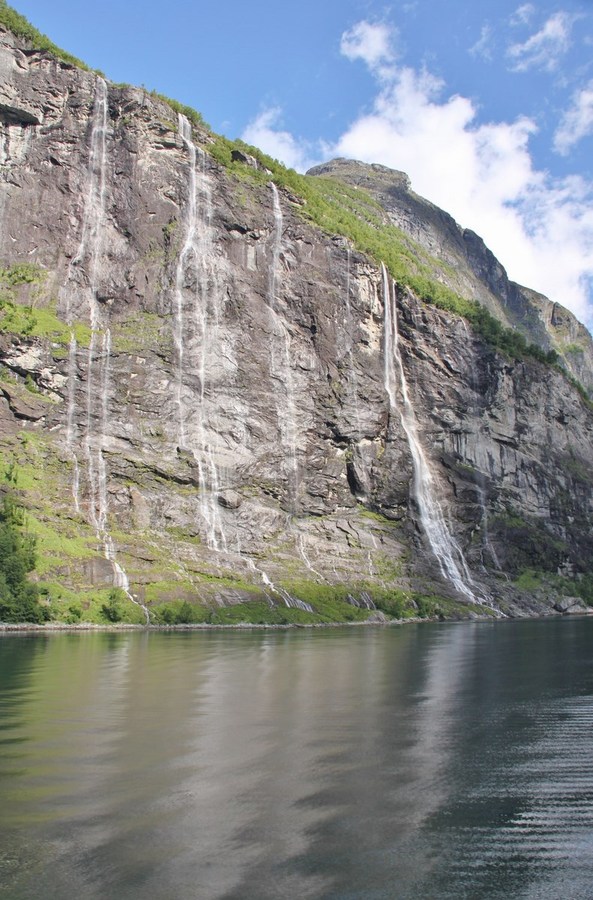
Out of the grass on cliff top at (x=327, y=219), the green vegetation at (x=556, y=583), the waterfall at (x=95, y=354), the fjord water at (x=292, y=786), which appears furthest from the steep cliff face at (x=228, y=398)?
the fjord water at (x=292, y=786)

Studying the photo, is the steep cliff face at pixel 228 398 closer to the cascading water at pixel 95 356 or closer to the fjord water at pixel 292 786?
the cascading water at pixel 95 356

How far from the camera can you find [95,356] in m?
77.6

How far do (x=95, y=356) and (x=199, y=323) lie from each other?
511 inches

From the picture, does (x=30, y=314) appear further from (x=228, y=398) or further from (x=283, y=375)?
(x=283, y=375)

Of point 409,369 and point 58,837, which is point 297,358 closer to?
point 409,369

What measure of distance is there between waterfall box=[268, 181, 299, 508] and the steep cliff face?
0.27 metres

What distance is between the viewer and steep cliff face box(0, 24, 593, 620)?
230 feet

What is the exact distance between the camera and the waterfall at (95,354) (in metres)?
67.8

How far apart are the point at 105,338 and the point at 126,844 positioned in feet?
242

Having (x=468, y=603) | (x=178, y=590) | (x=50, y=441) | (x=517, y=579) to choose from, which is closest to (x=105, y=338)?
(x=50, y=441)

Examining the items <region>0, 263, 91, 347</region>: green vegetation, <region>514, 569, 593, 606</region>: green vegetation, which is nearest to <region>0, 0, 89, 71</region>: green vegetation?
<region>0, 263, 91, 347</region>: green vegetation

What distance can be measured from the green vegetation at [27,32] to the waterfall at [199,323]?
658 inches

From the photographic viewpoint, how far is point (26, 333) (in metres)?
74.9

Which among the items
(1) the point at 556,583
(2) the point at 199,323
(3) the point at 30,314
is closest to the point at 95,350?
(3) the point at 30,314
